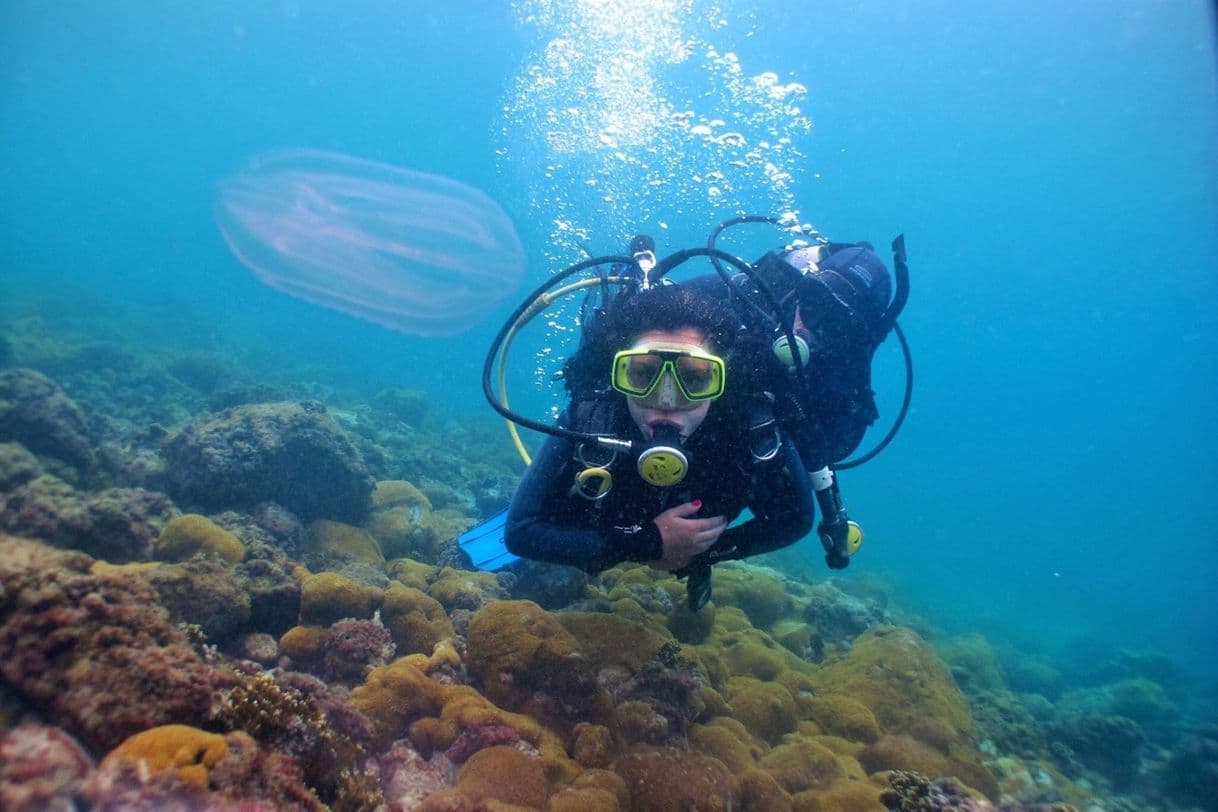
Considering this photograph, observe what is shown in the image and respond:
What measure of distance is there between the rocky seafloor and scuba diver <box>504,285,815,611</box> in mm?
1136

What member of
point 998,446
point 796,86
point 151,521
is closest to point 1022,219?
point 796,86

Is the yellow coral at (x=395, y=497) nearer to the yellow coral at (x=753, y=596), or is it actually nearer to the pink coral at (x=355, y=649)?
the pink coral at (x=355, y=649)

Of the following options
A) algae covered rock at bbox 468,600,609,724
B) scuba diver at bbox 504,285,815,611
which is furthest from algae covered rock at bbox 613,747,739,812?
scuba diver at bbox 504,285,815,611

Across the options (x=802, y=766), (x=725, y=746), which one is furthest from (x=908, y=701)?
(x=725, y=746)

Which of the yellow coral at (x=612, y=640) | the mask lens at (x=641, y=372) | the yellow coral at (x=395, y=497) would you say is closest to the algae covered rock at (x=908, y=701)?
the yellow coral at (x=612, y=640)

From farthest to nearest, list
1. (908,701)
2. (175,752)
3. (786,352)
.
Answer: (908,701) → (786,352) → (175,752)

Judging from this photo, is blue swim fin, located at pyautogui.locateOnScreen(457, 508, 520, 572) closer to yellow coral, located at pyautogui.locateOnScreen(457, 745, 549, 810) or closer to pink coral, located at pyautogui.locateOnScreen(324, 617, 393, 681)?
pink coral, located at pyautogui.locateOnScreen(324, 617, 393, 681)

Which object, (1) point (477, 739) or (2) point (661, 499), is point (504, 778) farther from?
(2) point (661, 499)

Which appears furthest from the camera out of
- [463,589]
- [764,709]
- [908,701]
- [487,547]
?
[487,547]

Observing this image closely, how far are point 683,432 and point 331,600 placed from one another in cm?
362

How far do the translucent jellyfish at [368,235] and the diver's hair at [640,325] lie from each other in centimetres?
2233

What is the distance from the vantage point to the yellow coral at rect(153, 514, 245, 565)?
5.55 m

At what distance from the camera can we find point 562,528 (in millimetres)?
4023

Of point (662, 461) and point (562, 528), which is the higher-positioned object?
point (662, 461)
